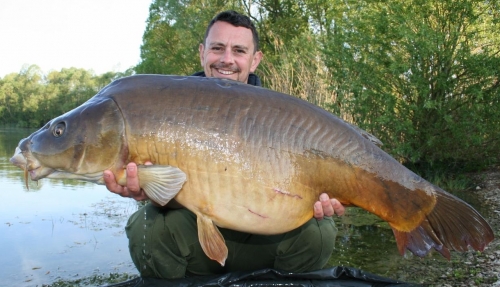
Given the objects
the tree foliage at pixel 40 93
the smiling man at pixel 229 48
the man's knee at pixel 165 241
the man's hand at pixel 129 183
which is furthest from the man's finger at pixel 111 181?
the tree foliage at pixel 40 93

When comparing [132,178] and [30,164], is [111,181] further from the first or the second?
[30,164]

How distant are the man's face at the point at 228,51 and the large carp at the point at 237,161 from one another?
0.91 meters

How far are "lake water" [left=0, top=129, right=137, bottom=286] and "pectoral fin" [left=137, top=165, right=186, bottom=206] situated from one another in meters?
2.25

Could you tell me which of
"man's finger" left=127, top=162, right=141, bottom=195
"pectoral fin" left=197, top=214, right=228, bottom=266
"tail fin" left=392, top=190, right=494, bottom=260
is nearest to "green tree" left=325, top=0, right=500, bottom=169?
"tail fin" left=392, top=190, right=494, bottom=260

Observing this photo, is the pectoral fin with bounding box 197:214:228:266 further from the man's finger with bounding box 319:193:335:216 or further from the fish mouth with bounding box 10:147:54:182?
the fish mouth with bounding box 10:147:54:182

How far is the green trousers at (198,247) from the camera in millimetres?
2203

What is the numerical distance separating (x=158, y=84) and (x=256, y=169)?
515 mm

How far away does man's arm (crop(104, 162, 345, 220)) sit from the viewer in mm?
1645

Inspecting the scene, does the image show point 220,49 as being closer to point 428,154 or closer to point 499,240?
point 499,240

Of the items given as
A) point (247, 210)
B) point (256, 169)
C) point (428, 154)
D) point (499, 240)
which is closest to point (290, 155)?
point (256, 169)

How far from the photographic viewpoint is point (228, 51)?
2598 mm

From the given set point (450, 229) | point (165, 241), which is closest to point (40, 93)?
point (165, 241)

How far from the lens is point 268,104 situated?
171cm

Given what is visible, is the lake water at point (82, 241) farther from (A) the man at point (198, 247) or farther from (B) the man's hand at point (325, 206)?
(B) the man's hand at point (325, 206)
